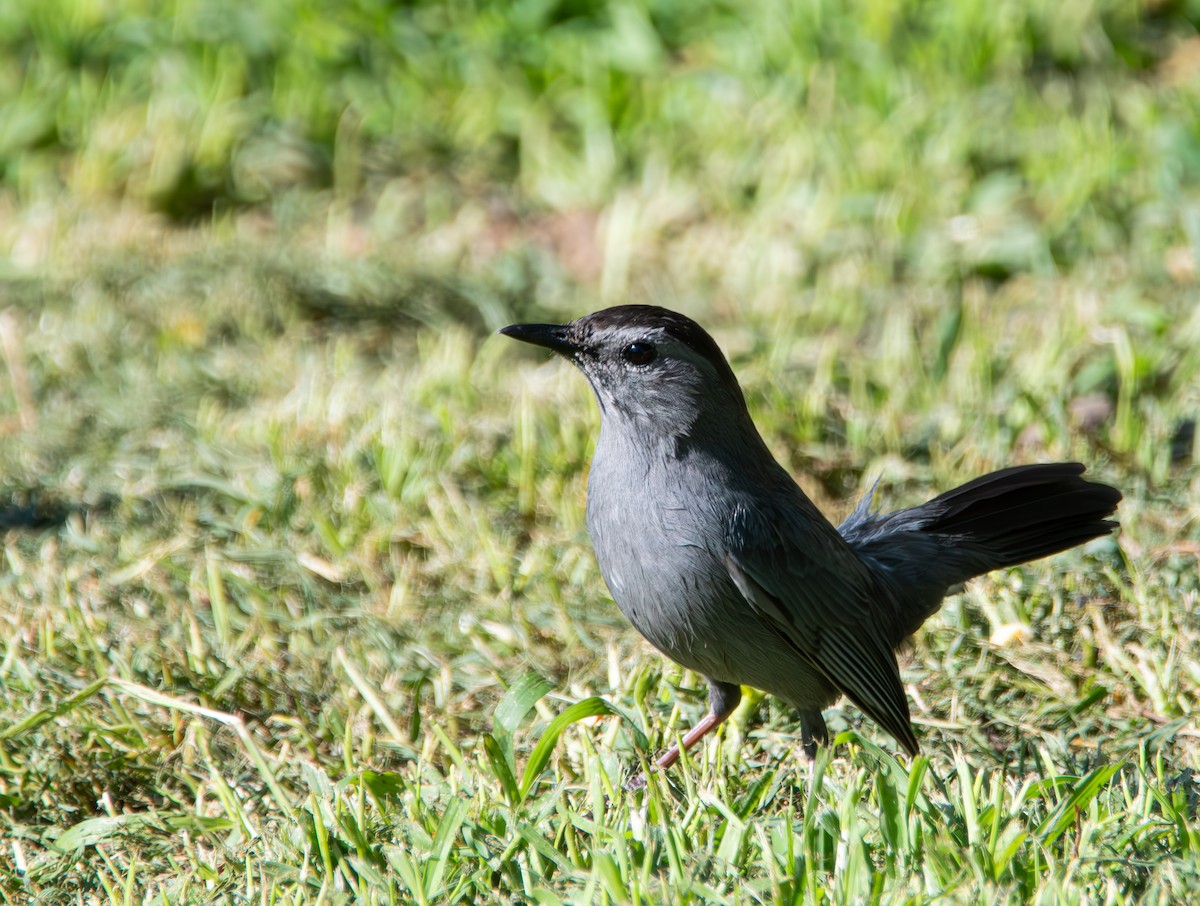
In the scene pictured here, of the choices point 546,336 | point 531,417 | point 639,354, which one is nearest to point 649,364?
point 639,354

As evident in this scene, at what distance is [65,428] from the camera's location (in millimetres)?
5285

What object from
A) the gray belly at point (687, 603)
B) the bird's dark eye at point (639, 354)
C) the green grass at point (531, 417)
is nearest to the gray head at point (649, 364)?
the bird's dark eye at point (639, 354)

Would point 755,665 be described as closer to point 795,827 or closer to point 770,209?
point 795,827

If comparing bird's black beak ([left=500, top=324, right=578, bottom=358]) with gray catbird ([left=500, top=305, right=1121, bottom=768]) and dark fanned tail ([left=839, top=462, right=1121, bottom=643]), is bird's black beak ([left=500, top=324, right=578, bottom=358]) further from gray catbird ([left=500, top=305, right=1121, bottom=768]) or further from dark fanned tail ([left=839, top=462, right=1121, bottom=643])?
dark fanned tail ([left=839, top=462, right=1121, bottom=643])

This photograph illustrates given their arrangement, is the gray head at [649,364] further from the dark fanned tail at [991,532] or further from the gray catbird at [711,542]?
the dark fanned tail at [991,532]

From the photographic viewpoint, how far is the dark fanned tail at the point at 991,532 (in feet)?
12.8

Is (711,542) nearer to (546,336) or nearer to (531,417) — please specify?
(546,336)

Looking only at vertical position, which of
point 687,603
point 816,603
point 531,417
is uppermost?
point 531,417

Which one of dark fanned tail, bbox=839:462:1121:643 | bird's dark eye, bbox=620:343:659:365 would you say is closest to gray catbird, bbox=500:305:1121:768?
bird's dark eye, bbox=620:343:659:365

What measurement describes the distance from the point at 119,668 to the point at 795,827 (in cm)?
195

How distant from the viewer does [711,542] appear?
11.1 feet

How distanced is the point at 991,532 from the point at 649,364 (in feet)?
3.82

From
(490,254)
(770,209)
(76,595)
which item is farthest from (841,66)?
(76,595)

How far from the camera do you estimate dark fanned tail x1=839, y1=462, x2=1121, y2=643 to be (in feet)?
12.8
